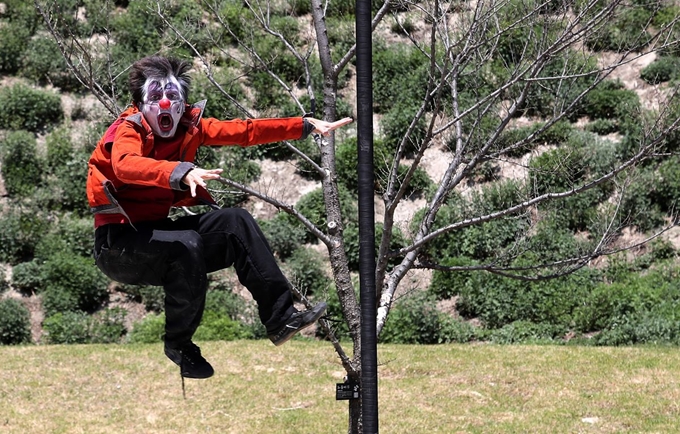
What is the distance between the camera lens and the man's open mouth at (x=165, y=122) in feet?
14.1

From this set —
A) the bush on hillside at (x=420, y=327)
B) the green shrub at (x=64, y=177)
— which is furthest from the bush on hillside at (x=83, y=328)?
the bush on hillside at (x=420, y=327)

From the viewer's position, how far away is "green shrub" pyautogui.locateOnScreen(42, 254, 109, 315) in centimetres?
1234

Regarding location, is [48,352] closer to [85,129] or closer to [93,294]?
[93,294]

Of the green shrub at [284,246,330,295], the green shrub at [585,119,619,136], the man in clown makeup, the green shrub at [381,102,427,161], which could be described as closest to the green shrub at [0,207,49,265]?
the green shrub at [284,246,330,295]

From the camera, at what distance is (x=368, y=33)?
4.04 meters

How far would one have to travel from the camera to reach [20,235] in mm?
13266

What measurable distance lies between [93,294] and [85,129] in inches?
125

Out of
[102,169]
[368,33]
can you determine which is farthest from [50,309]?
[368,33]

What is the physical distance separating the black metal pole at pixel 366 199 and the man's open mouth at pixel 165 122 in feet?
2.86

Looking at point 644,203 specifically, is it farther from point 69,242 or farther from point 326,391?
point 69,242

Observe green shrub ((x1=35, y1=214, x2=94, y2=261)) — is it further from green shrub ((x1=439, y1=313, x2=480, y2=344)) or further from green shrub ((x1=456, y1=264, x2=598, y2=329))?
green shrub ((x1=456, y1=264, x2=598, y2=329))

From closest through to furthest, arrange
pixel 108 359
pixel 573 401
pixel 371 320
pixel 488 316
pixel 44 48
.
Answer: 1. pixel 371 320
2. pixel 573 401
3. pixel 108 359
4. pixel 488 316
5. pixel 44 48

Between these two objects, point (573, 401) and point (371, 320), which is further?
point (573, 401)

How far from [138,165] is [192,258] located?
22.3 inches
